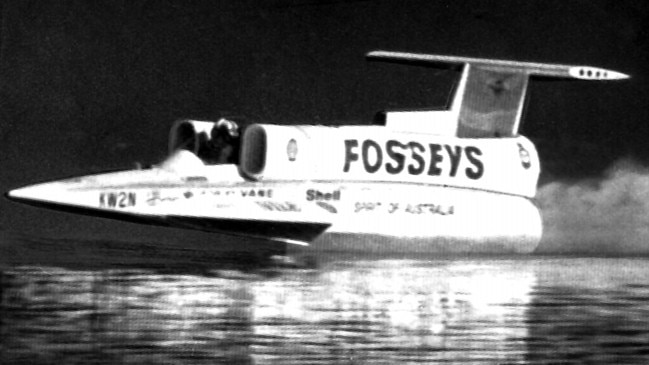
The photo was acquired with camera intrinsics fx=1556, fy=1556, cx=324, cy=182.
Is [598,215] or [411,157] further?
[598,215]

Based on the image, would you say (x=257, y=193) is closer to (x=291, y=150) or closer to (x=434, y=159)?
(x=291, y=150)

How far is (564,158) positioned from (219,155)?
10.8m

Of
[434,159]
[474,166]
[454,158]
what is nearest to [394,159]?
[434,159]

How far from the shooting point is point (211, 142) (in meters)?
19.2

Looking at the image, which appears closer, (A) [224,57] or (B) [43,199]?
(B) [43,199]

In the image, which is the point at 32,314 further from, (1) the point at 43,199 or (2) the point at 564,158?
(2) the point at 564,158

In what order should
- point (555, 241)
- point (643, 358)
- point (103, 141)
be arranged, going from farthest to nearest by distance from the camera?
point (103, 141), point (555, 241), point (643, 358)

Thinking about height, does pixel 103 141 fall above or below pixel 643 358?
above

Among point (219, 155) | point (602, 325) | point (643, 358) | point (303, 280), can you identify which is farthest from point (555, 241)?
point (643, 358)

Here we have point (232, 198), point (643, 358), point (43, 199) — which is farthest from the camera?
point (232, 198)

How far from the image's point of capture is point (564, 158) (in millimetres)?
28312

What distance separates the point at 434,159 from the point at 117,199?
467 centimetres

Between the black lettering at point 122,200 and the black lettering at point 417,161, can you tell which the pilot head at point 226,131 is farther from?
the black lettering at point 417,161

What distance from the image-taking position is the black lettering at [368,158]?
19453mm
